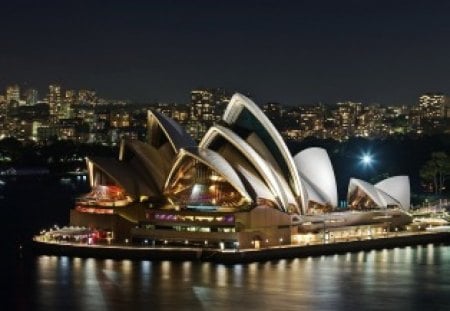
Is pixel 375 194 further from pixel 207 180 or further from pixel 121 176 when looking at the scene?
pixel 121 176

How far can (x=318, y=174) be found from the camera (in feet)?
132

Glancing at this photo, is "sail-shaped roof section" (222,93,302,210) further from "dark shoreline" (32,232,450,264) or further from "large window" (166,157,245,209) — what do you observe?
"dark shoreline" (32,232,450,264)

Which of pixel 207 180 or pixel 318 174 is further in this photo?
pixel 318 174

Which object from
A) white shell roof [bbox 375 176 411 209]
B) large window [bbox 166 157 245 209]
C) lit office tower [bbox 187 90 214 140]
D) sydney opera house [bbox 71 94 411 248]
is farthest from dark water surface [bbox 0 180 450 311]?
lit office tower [bbox 187 90 214 140]

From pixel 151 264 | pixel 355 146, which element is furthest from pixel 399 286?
pixel 355 146

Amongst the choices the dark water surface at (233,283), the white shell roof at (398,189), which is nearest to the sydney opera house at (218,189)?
the dark water surface at (233,283)

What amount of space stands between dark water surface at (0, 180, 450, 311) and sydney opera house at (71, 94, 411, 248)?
1.95m

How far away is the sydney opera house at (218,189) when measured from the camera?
36.6 m

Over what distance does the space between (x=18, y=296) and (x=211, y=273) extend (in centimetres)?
665

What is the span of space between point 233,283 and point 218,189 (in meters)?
6.72

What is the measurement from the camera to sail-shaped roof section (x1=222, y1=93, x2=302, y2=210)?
38.0 meters

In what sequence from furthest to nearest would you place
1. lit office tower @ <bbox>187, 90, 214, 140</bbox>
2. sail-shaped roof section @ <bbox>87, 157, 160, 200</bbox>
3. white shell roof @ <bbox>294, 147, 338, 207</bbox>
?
lit office tower @ <bbox>187, 90, 214, 140</bbox>
white shell roof @ <bbox>294, 147, 338, 207</bbox>
sail-shaped roof section @ <bbox>87, 157, 160, 200</bbox>

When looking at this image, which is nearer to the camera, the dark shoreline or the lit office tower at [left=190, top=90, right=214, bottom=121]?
the dark shoreline

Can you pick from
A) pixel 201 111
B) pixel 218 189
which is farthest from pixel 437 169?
pixel 201 111
